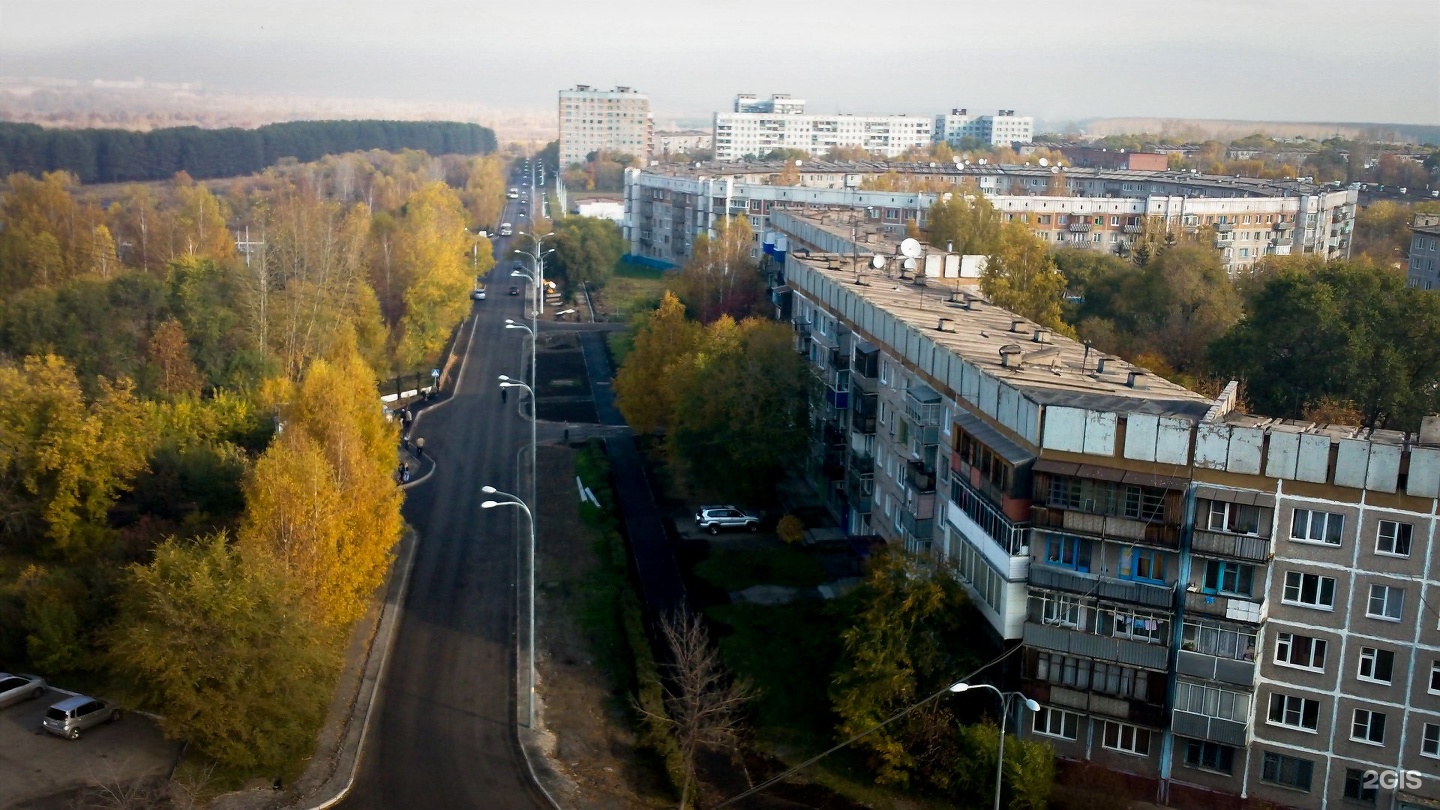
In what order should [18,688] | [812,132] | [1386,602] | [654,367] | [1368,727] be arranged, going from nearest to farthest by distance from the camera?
[1386,602]
[1368,727]
[18,688]
[654,367]
[812,132]

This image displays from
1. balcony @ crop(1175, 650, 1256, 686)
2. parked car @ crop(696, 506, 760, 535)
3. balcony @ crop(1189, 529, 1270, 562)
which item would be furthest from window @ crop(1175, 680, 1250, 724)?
parked car @ crop(696, 506, 760, 535)

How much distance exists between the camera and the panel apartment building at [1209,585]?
14.7 meters

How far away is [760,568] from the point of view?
24.8 metres

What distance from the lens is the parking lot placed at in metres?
16.3

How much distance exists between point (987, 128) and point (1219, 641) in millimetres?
153299

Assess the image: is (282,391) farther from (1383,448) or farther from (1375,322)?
(1375,322)

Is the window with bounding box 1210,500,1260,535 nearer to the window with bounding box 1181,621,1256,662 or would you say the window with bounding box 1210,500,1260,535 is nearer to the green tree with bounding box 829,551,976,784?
the window with bounding box 1181,621,1256,662

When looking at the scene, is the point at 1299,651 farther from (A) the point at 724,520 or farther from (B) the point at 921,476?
(A) the point at 724,520

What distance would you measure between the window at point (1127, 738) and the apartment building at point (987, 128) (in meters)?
139

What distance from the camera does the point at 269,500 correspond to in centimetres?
1950

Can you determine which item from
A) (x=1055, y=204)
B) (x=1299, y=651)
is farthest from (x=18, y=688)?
(x=1055, y=204)

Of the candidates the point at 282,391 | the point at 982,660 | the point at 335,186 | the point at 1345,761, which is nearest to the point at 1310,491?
the point at 1345,761

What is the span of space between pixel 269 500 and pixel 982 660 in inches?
454

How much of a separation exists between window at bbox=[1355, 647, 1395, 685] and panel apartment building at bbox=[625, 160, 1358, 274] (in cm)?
3639
